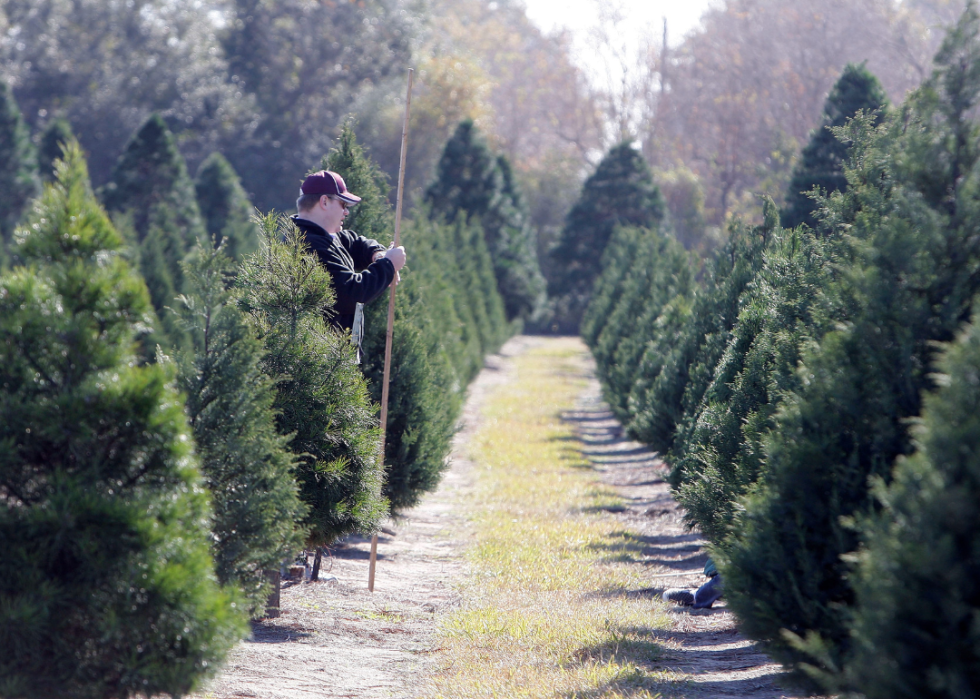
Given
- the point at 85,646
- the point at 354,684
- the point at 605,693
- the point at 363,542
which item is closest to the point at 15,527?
the point at 85,646

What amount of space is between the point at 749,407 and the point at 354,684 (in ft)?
9.60

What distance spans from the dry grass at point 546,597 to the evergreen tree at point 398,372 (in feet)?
2.87

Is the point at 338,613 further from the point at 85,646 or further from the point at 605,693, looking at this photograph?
the point at 85,646

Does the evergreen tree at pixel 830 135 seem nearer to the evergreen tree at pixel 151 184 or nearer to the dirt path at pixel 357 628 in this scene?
the dirt path at pixel 357 628

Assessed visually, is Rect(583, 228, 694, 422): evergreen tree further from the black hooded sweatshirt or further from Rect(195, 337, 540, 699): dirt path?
the black hooded sweatshirt

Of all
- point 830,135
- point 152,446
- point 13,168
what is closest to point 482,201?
point 13,168

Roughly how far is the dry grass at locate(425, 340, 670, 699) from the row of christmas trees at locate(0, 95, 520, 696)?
1.10 meters

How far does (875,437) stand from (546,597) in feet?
12.2

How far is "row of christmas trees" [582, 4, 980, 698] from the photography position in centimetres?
292

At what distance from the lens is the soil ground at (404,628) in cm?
520

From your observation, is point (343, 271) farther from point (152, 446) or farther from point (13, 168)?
point (13, 168)

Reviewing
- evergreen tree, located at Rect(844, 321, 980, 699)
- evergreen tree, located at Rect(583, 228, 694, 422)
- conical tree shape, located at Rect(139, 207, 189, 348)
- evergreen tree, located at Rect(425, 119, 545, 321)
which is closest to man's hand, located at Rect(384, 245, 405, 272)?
evergreen tree, located at Rect(844, 321, 980, 699)

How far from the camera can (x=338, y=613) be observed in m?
6.66

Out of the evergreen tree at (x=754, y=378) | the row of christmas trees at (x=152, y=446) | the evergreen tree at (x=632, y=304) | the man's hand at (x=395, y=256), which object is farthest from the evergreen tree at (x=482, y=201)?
the man's hand at (x=395, y=256)
